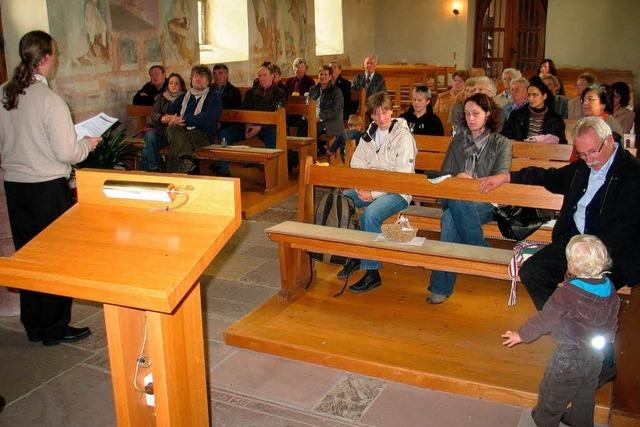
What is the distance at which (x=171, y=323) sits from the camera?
2223 mm

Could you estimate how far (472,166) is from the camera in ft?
15.0

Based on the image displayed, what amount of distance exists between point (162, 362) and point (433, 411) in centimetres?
161

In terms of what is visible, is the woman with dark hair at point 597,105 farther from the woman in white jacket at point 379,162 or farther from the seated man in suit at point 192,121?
the seated man in suit at point 192,121

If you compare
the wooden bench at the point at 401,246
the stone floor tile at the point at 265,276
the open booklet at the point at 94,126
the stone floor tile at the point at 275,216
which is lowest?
the stone floor tile at the point at 265,276

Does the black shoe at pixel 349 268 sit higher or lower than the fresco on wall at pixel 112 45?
lower

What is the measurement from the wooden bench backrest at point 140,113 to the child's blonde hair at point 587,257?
644cm

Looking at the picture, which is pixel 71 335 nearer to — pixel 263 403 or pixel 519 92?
pixel 263 403

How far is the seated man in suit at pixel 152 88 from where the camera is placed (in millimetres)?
8602

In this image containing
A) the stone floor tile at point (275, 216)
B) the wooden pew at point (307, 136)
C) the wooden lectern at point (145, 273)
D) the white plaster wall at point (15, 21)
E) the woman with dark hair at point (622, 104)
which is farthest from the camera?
the wooden pew at point (307, 136)

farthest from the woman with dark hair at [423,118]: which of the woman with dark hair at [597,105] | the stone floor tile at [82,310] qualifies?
the stone floor tile at [82,310]

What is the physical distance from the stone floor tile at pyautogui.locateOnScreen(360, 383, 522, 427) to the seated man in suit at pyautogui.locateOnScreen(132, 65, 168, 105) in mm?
6047

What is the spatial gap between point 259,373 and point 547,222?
1995 millimetres

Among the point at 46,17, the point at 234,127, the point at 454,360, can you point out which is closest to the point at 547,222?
Result: the point at 454,360

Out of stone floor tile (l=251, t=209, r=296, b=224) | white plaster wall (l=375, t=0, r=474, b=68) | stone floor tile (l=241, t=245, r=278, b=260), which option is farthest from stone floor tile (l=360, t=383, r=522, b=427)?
white plaster wall (l=375, t=0, r=474, b=68)
